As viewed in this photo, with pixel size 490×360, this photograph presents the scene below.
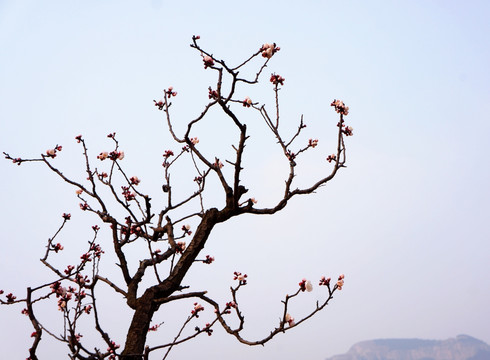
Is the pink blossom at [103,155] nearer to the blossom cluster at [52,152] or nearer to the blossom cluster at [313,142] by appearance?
the blossom cluster at [52,152]

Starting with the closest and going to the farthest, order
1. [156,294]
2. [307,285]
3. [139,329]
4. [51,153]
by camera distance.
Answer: [139,329], [156,294], [307,285], [51,153]

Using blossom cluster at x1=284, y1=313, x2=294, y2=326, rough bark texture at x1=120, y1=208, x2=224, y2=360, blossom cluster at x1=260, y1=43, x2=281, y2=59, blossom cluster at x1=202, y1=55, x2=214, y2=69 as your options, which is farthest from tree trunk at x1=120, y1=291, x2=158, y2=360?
blossom cluster at x1=260, y1=43, x2=281, y2=59

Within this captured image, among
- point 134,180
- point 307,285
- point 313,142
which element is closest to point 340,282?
point 307,285

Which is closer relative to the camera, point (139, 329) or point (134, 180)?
point (139, 329)

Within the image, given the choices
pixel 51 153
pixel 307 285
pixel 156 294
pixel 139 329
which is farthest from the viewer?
pixel 51 153

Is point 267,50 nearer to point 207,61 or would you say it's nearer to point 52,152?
point 207,61

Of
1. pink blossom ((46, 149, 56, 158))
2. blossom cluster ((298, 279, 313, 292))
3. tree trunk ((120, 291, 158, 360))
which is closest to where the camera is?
tree trunk ((120, 291, 158, 360))

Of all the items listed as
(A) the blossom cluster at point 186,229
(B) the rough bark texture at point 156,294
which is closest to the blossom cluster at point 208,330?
(B) the rough bark texture at point 156,294

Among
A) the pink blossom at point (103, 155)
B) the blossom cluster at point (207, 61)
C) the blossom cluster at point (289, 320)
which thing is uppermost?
the pink blossom at point (103, 155)

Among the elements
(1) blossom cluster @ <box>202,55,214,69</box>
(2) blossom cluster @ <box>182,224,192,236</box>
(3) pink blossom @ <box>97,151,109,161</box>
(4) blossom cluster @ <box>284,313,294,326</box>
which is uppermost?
(3) pink blossom @ <box>97,151,109,161</box>

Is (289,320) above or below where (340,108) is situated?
below

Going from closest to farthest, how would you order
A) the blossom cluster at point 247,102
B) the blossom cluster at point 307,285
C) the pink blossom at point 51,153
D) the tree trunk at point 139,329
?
the tree trunk at point 139,329 < the blossom cluster at point 307,285 < the blossom cluster at point 247,102 < the pink blossom at point 51,153

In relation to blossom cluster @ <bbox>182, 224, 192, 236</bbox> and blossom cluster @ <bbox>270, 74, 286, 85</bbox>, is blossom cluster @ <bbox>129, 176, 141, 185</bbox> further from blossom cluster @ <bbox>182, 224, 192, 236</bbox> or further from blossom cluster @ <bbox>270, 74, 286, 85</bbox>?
blossom cluster @ <bbox>270, 74, 286, 85</bbox>

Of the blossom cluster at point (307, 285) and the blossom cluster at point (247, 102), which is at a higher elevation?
the blossom cluster at point (247, 102)
